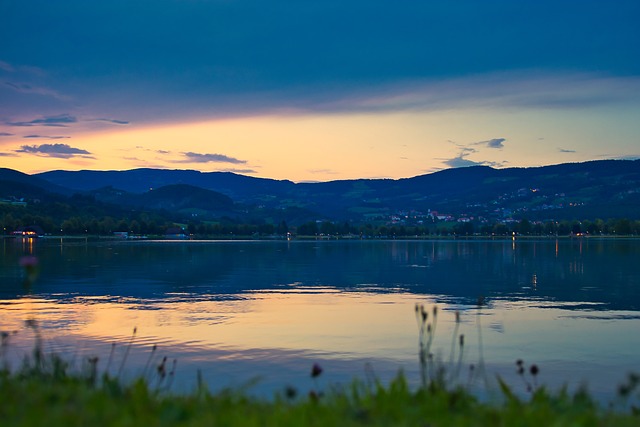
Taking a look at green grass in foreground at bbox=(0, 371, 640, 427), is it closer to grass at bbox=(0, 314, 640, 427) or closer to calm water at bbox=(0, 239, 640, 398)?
grass at bbox=(0, 314, 640, 427)

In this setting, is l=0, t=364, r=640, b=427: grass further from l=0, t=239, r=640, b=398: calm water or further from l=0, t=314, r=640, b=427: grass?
l=0, t=239, r=640, b=398: calm water

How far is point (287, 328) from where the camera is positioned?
1121 inches

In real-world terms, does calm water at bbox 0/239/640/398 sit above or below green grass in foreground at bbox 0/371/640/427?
below

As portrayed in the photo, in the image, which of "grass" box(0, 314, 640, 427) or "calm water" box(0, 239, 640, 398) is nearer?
"grass" box(0, 314, 640, 427)

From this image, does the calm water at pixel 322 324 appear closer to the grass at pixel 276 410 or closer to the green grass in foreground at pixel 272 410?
the grass at pixel 276 410

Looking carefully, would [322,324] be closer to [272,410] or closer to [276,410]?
[272,410]

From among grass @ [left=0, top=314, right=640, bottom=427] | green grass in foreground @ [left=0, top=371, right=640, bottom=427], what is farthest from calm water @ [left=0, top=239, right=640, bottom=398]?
green grass in foreground @ [left=0, top=371, right=640, bottom=427]

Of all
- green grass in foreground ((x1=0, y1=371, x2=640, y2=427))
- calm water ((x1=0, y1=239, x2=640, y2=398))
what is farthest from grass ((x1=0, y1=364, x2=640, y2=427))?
calm water ((x1=0, y1=239, x2=640, y2=398))

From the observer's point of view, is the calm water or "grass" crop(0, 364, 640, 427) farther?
the calm water

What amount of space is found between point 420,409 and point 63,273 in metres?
54.3

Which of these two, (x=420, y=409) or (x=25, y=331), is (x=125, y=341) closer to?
(x=25, y=331)

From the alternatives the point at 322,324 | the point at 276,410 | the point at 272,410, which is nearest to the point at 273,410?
the point at 272,410

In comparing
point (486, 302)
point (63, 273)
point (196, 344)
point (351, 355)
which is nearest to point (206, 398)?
point (351, 355)

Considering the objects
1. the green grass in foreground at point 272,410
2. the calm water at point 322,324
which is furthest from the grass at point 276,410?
the calm water at point 322,324
